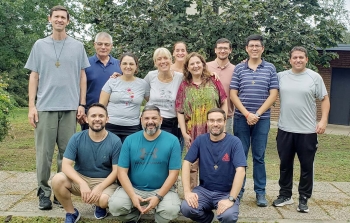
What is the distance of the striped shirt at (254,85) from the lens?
16.9 ft

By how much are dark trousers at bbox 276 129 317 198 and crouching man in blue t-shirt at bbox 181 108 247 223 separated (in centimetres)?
99

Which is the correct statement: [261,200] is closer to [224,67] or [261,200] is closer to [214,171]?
[214,171]

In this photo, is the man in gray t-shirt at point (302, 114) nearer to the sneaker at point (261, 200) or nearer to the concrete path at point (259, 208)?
the concrete path at point (259, 208)

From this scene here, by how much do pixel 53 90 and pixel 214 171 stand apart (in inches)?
82.7

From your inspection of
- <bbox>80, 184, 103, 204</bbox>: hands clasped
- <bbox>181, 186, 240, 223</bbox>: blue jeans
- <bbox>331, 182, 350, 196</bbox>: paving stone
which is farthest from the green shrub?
<bbox>331, 182, 350, 196</bbox>: paving stone

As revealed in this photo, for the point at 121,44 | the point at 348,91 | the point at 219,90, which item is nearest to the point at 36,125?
the point at 219,90

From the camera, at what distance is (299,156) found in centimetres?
521

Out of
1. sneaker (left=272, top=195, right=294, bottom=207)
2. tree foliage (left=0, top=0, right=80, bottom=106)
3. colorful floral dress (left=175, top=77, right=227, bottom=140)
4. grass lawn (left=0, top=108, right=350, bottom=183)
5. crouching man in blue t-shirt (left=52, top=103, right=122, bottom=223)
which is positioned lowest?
grass lawn (left=0, top=108, right=350, bottom=183)

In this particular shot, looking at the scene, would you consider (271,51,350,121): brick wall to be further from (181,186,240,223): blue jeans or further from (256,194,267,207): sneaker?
(181,186,240,223): blue jeans

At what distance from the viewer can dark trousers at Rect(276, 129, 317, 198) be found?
511 cm

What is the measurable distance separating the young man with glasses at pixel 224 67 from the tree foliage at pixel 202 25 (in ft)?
9.69

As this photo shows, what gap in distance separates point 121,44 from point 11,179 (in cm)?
394

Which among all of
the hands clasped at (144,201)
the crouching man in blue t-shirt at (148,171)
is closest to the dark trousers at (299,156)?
the crouching man in blue t-shirt at (148,171)

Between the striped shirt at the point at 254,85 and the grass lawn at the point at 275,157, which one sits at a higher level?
the striped shirt at the point at 254,85
